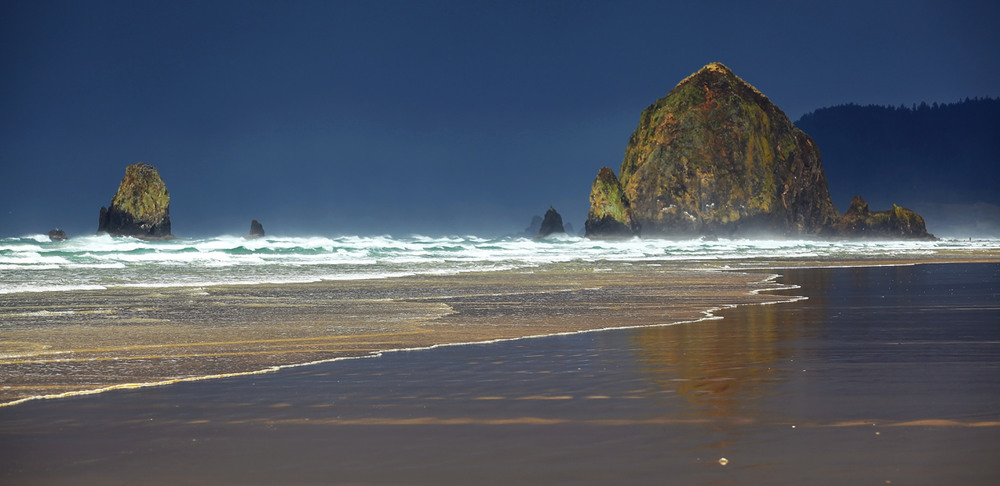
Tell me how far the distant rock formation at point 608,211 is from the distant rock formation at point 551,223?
29.2 ft

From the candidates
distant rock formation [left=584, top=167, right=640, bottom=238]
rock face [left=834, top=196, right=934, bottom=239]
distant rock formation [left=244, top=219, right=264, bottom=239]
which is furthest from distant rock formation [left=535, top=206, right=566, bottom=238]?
rock face [left=834, top=196, right=934, bottom=239]

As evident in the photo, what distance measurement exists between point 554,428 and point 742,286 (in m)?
17.3

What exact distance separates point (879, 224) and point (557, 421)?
562 ft

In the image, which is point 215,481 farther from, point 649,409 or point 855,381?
point 855,381

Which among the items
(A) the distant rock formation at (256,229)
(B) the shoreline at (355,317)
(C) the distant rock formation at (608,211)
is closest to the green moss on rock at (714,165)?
(C) the distant rock formation at (608,211)

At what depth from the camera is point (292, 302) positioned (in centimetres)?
1672

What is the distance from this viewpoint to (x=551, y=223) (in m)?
141

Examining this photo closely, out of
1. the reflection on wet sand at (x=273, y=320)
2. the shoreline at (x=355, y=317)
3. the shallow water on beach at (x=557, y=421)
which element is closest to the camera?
the shallow water on beach at (x=557, y=421)

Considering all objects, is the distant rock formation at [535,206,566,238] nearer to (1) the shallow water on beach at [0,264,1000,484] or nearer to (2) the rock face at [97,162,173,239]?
(2) the rock face at [97,162,173,239]

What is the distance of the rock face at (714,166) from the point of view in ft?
483

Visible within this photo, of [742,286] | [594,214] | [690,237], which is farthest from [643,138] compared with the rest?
[742,286]

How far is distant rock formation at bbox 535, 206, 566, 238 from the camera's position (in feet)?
462

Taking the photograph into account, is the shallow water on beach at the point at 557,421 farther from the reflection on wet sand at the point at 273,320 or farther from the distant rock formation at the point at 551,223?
the distant rock formation at the point at 551,223

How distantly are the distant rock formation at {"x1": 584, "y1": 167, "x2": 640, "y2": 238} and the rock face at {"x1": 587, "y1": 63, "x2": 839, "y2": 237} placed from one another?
10.1m
